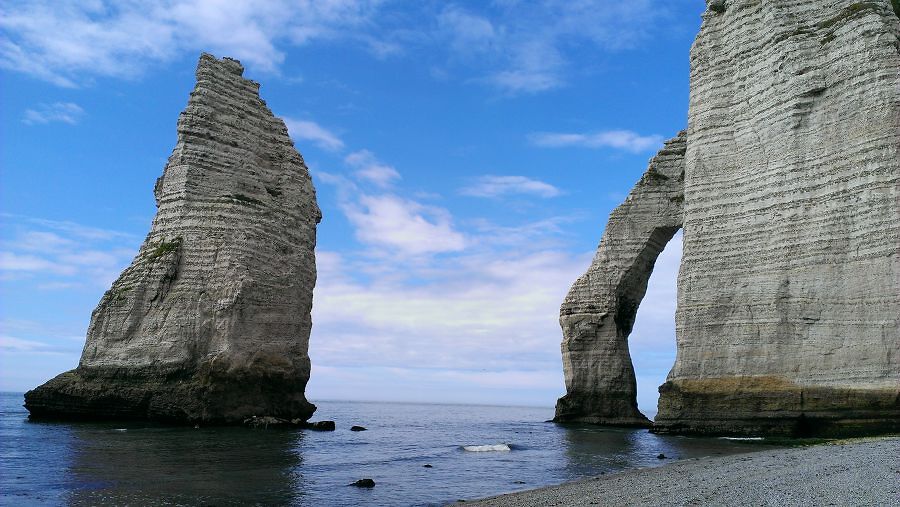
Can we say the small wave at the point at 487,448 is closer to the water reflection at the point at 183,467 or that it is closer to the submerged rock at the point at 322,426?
the water reflection at the point at 183,467

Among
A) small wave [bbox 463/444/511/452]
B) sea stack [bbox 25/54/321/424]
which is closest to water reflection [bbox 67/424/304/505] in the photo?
sea stack [bbox 25/54/321/424]

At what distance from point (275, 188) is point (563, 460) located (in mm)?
16914

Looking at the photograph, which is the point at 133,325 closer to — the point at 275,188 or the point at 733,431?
the point at 275,188

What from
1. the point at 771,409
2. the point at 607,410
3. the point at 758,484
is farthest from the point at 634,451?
the point at 607,410

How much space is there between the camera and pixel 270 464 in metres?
14.7

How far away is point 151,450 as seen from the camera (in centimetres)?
1625

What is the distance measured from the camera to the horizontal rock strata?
57.9 feet

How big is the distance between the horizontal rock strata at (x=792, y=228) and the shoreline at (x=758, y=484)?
236 inches

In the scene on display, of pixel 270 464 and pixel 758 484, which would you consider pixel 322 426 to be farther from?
pixel 758 484

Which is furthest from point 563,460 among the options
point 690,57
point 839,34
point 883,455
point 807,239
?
point 690,57

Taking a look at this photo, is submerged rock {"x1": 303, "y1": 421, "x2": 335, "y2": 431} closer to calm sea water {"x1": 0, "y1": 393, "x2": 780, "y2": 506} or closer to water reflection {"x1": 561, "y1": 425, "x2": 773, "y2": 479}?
calm sea water {"x1": 0, "y1": 393, "x2": 780, "y2": 506}

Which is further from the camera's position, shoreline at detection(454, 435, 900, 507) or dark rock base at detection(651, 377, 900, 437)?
dark rock base at detection(651, 377, 900, 437)

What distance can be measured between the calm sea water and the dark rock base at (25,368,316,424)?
1.31m

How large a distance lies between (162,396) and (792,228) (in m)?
20.2
